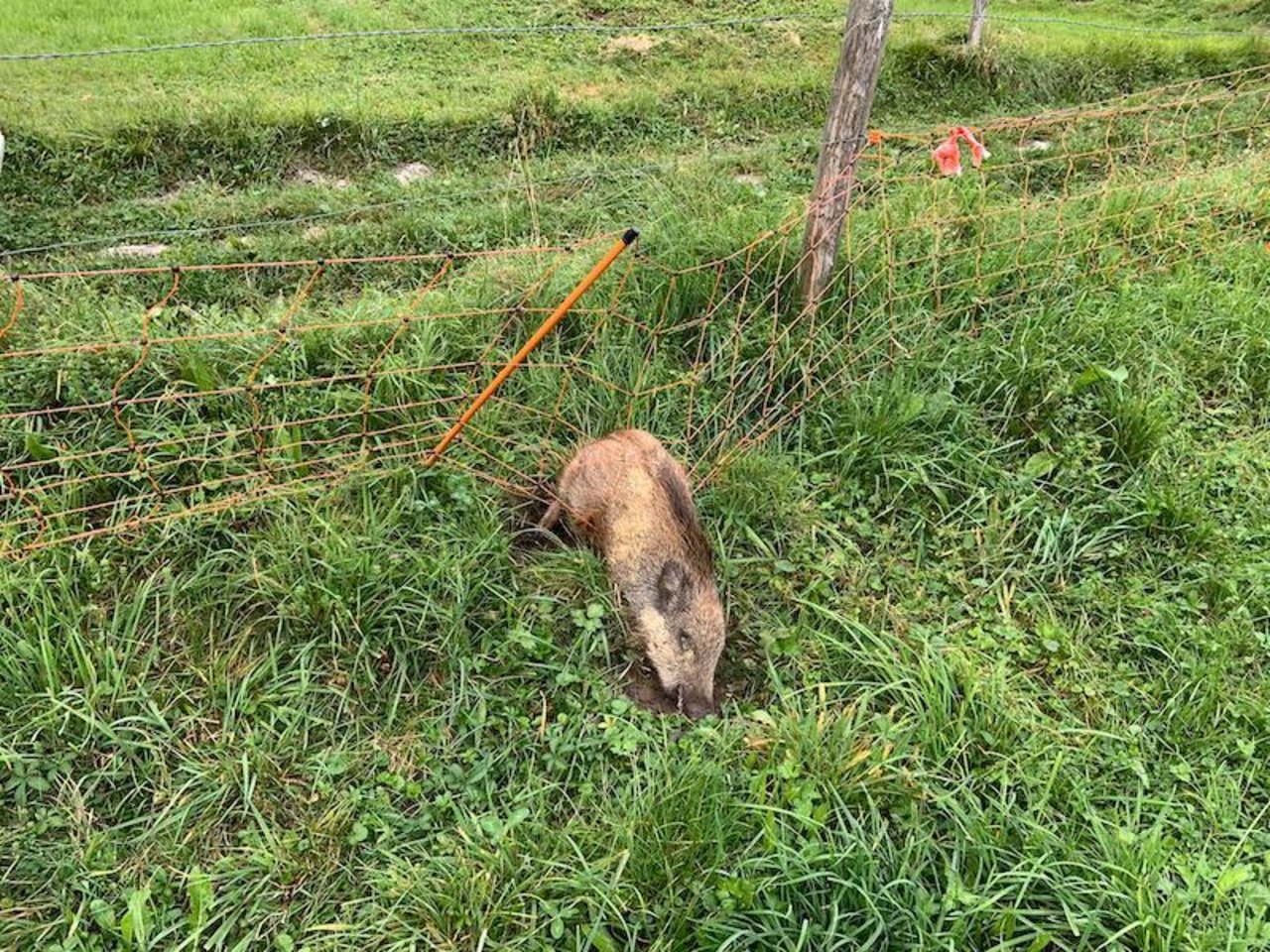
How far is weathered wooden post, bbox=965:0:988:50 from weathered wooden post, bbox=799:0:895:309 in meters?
5.16

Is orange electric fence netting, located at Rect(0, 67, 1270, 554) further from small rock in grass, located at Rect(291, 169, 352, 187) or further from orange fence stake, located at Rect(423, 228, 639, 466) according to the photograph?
small rock in grass, located at Rect(291, 169, 352, 187)

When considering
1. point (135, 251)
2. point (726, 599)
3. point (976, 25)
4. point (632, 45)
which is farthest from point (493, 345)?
point (976, 25)

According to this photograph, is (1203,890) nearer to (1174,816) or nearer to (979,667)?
(1174,816)

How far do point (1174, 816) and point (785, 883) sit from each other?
1.28 meters

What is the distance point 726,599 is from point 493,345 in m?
1.52

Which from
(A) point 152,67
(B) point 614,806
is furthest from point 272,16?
(B) point 614,806

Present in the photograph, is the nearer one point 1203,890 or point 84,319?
point 1203,890

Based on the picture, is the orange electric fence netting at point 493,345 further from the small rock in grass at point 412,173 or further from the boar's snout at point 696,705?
the small rock in grass at point 412,173

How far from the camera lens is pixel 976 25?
26.9 feet

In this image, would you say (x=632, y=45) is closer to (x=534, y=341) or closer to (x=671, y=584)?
(x=534, y=341)

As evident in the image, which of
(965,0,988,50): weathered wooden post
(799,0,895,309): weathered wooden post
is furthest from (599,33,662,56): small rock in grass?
(799,0,895,309): weathered wooden post

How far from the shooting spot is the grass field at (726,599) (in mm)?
2605

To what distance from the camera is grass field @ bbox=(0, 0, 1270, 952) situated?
2.61 m

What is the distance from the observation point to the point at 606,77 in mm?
7762
